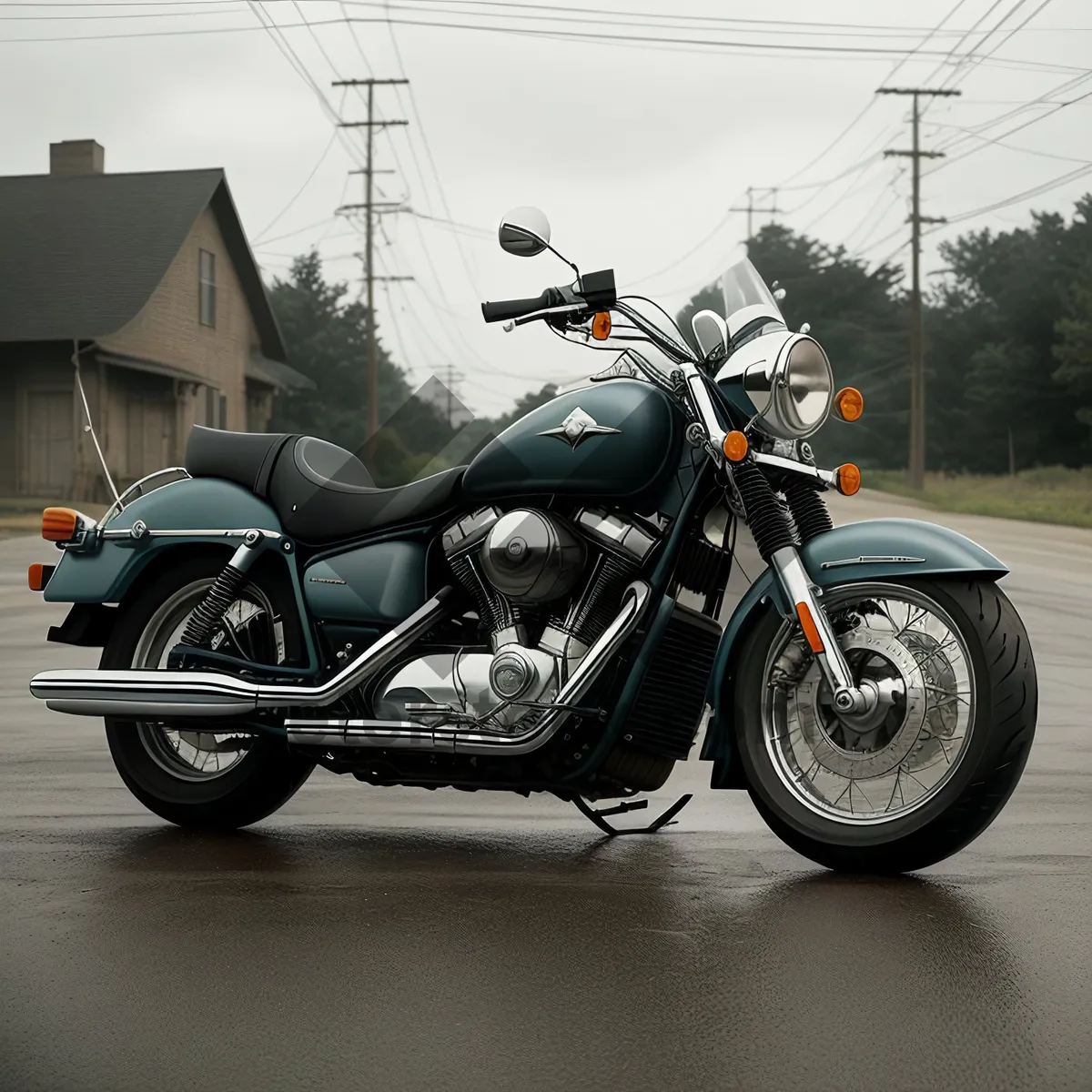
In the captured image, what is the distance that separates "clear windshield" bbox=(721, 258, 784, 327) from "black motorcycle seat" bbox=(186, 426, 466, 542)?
0.99 metres

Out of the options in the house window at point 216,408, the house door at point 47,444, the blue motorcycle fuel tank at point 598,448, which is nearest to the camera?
the blue motorcycle fuel tank at point 598,448

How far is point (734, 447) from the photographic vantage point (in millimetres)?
4398

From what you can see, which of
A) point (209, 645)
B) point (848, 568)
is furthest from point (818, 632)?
point (209, 645)

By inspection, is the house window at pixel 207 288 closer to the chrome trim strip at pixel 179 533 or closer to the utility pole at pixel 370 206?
the utility pole at pixel 370 206

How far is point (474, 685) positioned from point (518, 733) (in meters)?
0.22

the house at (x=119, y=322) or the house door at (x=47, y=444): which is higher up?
the house at (x=119, y=322)

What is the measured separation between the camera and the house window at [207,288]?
120 ft

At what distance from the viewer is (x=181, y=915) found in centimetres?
416

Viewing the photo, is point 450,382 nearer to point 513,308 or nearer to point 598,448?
point 513,308

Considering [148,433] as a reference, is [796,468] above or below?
below

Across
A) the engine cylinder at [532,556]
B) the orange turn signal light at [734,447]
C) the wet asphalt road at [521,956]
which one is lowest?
the wet asphalt road at [521,956]

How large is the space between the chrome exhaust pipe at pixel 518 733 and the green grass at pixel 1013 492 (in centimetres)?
3147

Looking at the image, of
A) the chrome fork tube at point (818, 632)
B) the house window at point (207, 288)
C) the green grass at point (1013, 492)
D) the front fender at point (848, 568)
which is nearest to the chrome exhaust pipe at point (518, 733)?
the front fender at point (848, 568)

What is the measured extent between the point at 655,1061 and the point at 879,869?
157cm
